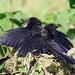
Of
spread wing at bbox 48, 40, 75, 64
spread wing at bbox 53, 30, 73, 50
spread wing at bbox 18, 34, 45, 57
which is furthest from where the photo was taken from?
spread wing at bbox 53, 30, 73, 50

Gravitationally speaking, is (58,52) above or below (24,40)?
below

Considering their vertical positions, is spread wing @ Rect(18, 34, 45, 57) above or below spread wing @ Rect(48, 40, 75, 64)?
above

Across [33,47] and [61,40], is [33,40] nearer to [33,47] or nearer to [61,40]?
[33,47]

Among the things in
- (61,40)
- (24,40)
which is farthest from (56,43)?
(24,40)

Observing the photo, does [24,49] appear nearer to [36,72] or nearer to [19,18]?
[36,72]

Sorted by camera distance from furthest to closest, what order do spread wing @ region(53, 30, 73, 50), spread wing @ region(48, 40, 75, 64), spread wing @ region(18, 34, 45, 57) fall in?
spread wing @ region(53, 30, 73, 50), spread wing @ region(18, 34, 45, 57), spread wing @ region(48, 40, 75, 64)

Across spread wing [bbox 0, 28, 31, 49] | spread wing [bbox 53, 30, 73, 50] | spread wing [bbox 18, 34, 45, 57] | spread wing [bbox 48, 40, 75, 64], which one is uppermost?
spread wing [bbox 0, 28, 31, 49]

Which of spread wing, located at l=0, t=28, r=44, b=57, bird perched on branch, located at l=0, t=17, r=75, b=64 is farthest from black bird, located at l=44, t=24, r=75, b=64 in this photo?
spread wing, located at l=0, t=28, r=44, b=57

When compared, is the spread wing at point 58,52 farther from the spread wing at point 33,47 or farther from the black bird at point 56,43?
the spread wing at point 33,47

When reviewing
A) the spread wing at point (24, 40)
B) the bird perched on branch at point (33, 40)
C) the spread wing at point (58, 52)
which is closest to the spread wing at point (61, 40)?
the bird perched on branch at point (33, 40)

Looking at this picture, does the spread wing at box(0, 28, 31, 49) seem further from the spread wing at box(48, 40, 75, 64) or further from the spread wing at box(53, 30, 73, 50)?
the spread wing at box(53, 30, 73, 50)
